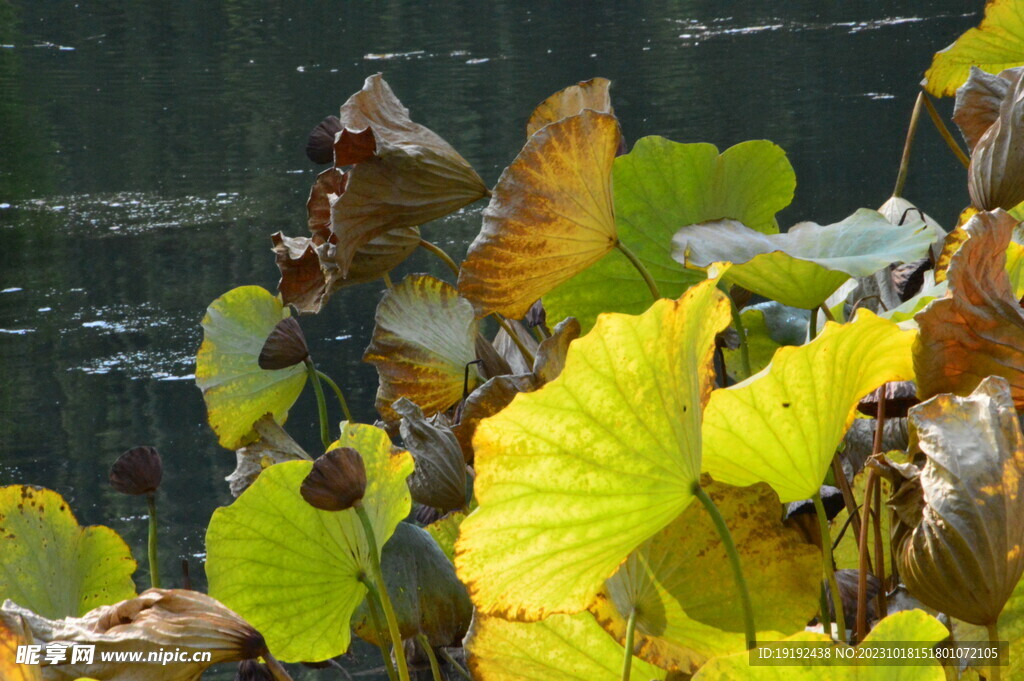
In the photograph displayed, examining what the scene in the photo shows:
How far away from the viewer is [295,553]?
0.99 ft

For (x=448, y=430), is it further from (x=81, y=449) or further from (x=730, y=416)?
(x=81, y=449)

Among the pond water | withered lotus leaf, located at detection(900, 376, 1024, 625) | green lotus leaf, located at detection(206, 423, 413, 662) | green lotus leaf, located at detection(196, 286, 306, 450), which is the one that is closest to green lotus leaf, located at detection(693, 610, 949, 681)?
withered lotus leaf, located at detection(900, 376, 1024, 625)

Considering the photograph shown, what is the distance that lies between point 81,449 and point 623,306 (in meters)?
1.64

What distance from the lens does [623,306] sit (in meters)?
0.39

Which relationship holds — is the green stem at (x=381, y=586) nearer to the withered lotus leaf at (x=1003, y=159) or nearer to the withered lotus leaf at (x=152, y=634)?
the withered lotus leaf at (x=152, y=634)

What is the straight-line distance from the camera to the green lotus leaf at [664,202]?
1.23 feet

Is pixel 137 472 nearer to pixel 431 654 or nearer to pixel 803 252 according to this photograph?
pixel 431 654

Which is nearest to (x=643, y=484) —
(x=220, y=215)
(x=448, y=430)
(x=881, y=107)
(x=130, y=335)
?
(x=448, y=430)

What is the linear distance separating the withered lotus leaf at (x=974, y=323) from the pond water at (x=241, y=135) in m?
1.05

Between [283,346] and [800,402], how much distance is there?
20 centimetres

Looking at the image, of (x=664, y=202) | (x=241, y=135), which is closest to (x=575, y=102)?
(x=664, y=202)

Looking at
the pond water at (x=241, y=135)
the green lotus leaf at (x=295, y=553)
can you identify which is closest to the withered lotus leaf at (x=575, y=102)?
the green lotus leaf at (x=295, y=553)

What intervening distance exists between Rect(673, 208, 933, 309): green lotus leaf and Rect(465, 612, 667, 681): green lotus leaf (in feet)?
0.32

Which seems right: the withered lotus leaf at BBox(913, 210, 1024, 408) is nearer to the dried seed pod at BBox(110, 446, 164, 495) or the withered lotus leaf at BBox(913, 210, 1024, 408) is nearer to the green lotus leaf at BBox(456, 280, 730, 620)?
the green lotus leaf at BBox(456, 280, 730, 620)
